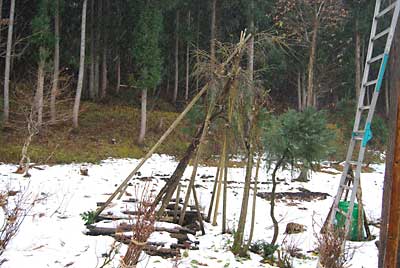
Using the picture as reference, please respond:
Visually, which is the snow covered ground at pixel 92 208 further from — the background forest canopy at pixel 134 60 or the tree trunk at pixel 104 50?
the tree trunk at pixel 104 50

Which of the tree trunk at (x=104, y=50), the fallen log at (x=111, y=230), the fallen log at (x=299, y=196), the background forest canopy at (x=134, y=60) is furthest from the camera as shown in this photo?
the tree trunk at (x=104, y=50)

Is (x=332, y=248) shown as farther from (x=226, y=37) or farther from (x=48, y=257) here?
(x=226, y=37)

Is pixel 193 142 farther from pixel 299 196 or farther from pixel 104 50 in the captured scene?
pixel 104 50

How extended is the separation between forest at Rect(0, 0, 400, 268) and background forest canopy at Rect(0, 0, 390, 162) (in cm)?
10

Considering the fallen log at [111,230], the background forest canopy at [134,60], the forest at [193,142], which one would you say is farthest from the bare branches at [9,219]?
the background forest canopy at [134,60]

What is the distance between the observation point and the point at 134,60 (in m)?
18.2

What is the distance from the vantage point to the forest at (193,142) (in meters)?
4.51

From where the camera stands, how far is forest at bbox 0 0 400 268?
4.51 m

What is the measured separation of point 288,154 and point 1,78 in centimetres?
1811

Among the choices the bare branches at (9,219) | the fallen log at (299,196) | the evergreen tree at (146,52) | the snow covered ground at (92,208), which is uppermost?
the evergreen tree at (146,52)

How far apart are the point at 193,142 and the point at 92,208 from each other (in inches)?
104

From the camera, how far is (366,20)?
63.5 ft

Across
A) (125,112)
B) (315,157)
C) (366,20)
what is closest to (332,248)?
(315,157)

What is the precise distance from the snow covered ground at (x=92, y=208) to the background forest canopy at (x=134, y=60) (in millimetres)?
1879
